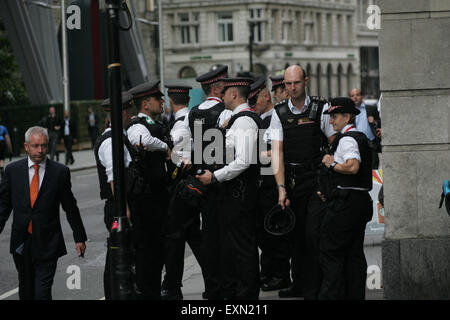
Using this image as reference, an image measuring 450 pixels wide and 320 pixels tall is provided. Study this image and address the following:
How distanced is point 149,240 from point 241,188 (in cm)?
98

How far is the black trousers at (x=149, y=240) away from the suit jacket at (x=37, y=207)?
0.93 metres

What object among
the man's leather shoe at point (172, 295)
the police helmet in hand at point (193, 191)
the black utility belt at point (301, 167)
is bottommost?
the man's leather shoe at point (172, 295)

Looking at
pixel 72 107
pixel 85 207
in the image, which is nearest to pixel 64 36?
pixel 72 107

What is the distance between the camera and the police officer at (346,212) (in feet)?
25.1

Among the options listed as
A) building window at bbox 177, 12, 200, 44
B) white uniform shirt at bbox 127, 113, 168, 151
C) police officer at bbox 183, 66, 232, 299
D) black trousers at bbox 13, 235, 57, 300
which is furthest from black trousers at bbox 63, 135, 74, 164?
building window at bbox 177, 12, 200, 44

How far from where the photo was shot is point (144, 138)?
8.35 m

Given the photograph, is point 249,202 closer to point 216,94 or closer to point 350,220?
point 350,220

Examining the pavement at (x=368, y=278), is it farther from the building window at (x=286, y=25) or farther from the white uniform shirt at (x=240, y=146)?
the building window at (x=286, y=25)

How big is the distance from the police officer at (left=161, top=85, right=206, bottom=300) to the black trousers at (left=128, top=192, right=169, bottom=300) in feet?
1.23

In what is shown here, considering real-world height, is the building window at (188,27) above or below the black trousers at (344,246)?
above

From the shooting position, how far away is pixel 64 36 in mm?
36719

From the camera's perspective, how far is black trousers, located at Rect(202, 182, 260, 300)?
26.5 ft

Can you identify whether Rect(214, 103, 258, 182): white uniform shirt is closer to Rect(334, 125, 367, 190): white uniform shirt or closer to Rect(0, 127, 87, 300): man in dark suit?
Rect(334, 125, 367, 190): white uniform shirt

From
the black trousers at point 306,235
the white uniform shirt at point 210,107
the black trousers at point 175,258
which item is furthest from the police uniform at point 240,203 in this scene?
the black trousers at point 175,258
